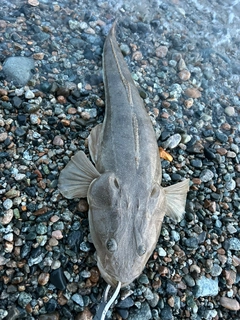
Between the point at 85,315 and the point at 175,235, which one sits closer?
the point at 85,315

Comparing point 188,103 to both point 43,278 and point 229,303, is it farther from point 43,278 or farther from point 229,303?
point 43,278

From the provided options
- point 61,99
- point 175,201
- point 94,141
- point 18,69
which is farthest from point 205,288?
point 18,69

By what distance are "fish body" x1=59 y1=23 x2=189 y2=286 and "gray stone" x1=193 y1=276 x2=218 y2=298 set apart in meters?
0.72

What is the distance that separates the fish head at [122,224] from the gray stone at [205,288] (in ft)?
2.38

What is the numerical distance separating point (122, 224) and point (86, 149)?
1.43 m

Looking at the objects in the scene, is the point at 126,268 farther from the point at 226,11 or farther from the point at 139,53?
the point at 226,11

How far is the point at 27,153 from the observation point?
440cm

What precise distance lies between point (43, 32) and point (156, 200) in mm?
3475

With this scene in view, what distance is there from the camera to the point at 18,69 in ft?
16.9

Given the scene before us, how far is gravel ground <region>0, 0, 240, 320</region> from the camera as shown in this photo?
367cm

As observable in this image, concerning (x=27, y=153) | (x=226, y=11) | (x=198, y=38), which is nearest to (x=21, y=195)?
(x=27, y=153)

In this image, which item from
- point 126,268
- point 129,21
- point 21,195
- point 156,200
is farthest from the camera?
point 129,21

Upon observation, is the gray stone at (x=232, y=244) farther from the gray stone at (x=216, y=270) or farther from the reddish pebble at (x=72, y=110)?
the reddish pebble at (x=72, y=110)

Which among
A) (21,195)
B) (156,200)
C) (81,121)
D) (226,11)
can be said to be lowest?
(21,195)
